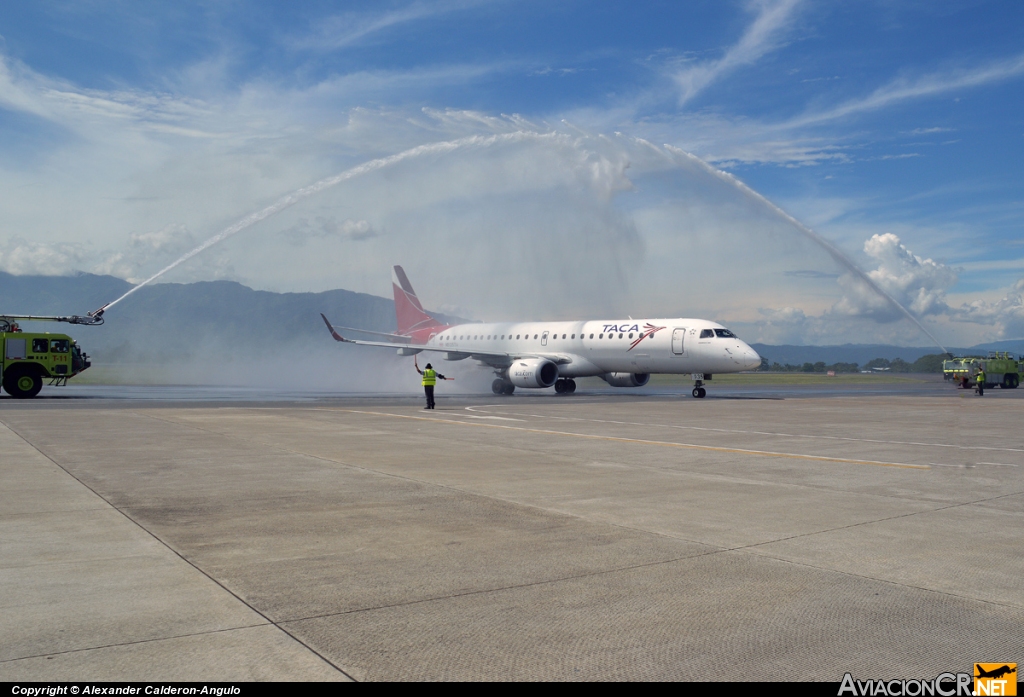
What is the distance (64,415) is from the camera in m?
22.8

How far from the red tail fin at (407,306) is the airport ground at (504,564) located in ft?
126

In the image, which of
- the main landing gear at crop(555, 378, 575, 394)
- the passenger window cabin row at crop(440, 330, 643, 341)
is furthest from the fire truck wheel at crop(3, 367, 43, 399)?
the main landing gear at crop(555, 378, 575, 394)

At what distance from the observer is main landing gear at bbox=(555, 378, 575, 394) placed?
42.9 metres

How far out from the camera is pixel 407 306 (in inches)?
2092

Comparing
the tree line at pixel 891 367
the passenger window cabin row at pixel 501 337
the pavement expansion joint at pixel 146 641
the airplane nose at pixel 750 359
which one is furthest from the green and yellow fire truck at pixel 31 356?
the tree line at pixel 891 367

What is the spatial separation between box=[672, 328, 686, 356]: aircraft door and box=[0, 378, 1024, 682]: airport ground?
20538 mm

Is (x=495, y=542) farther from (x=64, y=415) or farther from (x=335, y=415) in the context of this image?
(x=64, y=415)

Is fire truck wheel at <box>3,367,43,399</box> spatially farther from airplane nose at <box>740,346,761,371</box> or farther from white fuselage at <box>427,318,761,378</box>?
airplane nose at <box>740,346,761,371</box>

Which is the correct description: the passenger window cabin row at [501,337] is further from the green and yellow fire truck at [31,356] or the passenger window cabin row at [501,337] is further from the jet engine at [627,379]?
the green and yellow fire truck at [31,356]

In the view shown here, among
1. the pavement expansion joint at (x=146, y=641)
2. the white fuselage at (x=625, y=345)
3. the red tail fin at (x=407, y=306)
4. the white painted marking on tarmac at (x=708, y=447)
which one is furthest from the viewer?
the red tail fin at (x=407, y=306)

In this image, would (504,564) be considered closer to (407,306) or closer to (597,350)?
(597,350)

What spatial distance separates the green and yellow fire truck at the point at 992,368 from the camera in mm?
55459

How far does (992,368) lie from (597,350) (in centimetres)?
3696

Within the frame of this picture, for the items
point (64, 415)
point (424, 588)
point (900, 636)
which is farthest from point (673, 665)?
point (64, 415)
